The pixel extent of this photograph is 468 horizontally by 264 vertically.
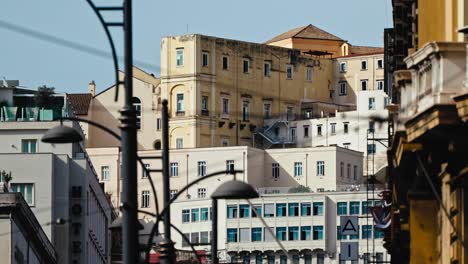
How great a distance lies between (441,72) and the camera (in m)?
33.0

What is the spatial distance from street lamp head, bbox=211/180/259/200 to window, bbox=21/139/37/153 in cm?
10521

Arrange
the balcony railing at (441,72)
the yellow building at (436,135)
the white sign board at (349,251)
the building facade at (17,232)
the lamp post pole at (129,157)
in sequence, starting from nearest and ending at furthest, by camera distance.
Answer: the lamp post pole at (129,157) < the balcony railing at (441,72) < the yellow building at (436,135) < the building facade at (17,232) < the white sign board at (349,251)

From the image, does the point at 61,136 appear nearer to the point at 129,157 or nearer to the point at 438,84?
the point at 129,157

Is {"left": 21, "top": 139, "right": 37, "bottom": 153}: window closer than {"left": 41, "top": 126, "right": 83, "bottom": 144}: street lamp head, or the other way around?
{"left": 41, "top": 126, "right": 83, "bottom": 144}: street lamp head

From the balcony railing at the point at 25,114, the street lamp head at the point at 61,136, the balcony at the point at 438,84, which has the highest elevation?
the balcony railing at the point at 25,114

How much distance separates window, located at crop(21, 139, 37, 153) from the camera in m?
141

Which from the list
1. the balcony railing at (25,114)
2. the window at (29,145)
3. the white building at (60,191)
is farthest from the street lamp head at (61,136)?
the balcony railing at (25,114)

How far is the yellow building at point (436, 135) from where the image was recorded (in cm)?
3278

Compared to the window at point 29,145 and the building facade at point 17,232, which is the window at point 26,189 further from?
the building facade at point 17,232

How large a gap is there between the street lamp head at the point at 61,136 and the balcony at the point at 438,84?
14.3 ft

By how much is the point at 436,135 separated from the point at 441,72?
3.12ft

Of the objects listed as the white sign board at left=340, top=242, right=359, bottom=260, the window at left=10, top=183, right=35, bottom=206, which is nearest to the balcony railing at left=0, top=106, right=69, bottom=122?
the window at left=10, top=183, right=35, bottom=206

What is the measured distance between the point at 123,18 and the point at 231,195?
611 centimetres

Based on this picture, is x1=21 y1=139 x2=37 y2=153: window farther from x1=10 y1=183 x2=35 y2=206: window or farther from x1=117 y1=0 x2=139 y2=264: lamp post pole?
x1=117 y1=0 x2=139 y2=264: lamp post pole
